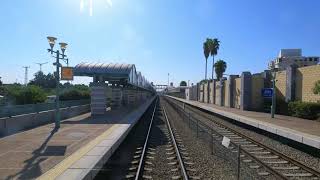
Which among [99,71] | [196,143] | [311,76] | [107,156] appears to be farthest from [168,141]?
[99,71]

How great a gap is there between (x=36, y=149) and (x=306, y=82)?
25.7 meters

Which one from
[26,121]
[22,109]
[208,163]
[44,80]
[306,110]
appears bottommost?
[208,163]

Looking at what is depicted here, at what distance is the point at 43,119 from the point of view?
26.9 meters

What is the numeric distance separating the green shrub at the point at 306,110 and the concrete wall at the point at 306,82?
3.46ft

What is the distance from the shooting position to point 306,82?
3566 centimetres

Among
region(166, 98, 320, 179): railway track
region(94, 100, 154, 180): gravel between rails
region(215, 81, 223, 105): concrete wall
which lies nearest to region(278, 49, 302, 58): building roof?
region(215, 81, 223, 105): concrete wall

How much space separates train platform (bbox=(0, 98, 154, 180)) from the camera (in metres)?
11.0

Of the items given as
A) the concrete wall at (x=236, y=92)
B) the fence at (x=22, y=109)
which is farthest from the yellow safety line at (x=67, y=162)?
the concrete wall at (x=236, y=92)

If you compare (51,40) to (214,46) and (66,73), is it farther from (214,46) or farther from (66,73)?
(214,46)

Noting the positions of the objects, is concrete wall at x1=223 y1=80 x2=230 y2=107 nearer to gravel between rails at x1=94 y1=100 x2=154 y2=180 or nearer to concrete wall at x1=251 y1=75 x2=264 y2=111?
concrete wall at x1=251 y1=75 x2=264 y2=111

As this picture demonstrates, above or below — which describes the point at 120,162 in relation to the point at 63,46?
below

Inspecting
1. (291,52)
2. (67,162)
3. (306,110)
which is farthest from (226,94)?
(291,52)

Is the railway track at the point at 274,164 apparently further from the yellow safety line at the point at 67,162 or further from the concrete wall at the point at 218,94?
the concrete wall at the point at 218,94

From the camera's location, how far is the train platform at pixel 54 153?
11.0m
